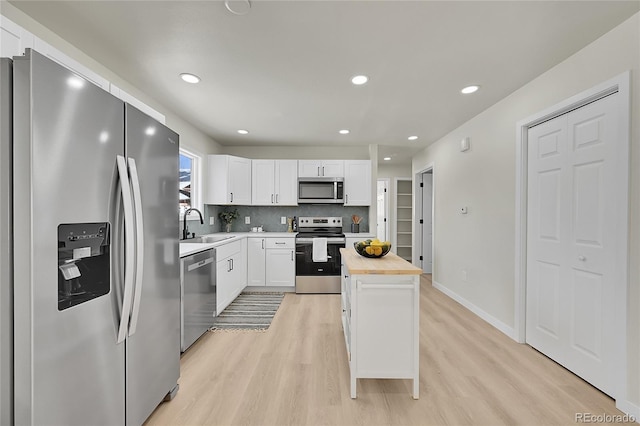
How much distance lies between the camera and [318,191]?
178 inches

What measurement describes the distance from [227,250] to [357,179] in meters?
2.41

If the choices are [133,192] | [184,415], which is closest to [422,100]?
[133,192]

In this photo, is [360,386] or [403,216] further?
[403,216]

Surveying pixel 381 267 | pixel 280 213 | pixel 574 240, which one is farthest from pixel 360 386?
pixel 280 213

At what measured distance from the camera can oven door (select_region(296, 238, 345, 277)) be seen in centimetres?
416

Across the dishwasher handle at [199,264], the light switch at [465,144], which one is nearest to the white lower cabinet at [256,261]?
the dishwasher handle at [199,264]


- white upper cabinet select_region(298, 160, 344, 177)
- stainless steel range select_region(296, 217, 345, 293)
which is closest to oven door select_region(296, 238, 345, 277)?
stainless steel range select_region(296, 217, 345, 293)

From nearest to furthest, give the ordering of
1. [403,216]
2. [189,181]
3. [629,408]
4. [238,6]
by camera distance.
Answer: [238,6] < [629,408] < [189,181] < [403,216]

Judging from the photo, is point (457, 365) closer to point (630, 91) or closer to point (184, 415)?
point (184, 415)

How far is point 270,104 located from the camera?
116 inches

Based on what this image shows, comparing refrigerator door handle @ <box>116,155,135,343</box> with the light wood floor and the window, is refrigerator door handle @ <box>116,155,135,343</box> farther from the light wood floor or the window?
the window

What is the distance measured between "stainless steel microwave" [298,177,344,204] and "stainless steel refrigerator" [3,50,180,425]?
3.00m

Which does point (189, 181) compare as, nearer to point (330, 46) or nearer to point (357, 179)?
point (357, 179)

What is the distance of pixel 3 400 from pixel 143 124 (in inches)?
49.2
